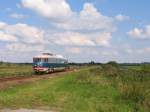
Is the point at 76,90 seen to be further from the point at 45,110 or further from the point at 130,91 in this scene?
the point at 45,110

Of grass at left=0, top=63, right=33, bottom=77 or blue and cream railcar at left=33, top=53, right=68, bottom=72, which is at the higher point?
blue and cream railcar at left=33, top=53, right=68, bottom=72

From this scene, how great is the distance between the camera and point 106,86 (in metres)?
35.0

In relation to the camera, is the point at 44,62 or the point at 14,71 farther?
A: the point at 14,71

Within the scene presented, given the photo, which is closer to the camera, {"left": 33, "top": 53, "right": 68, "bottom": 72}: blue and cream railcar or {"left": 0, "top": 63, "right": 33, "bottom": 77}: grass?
{"left": 0, "top": 63, "right": 33, "bottom": 77}: grass

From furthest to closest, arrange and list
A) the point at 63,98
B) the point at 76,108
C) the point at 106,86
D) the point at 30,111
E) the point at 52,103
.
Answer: the point at 106,86
the point at 63,98
the point at 52,103
the point at 76,108
the point at 30,111

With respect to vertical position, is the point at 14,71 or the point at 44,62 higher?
the point at 44,62

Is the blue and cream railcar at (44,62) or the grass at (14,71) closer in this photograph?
the grass at (14,71)

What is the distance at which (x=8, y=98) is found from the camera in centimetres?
2453

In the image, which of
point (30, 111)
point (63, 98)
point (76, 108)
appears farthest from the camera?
point (63, 98)

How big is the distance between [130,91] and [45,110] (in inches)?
420

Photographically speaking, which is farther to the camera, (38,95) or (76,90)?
(76,90)

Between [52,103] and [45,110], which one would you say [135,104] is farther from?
[45,110]

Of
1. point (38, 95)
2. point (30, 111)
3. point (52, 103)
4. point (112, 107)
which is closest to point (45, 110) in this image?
point (30, 111)

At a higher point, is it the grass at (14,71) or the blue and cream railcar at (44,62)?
the blue and cream railcar at (44,62)
